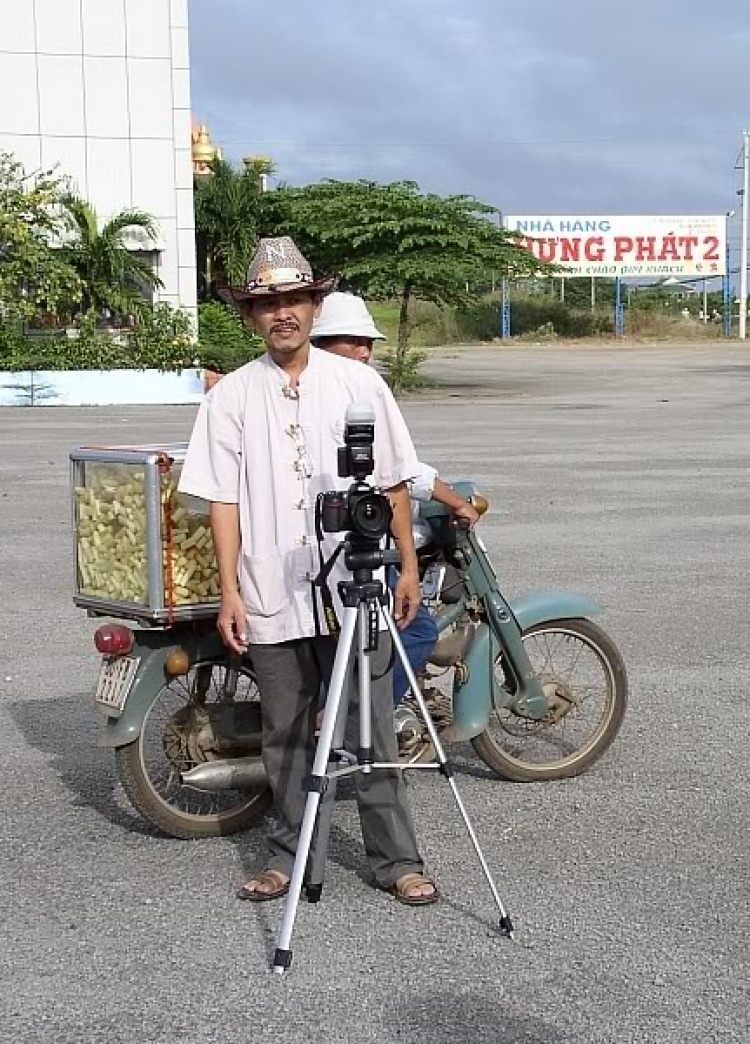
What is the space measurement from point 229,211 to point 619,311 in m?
34.9

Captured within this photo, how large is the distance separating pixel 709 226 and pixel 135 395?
46.0 meters

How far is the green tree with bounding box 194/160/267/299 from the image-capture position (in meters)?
44.5

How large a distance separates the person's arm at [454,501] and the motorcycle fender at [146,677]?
90cm

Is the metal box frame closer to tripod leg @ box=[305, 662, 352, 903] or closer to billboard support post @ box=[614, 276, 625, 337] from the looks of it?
tripod leg @ box=[305, 662, 352, 903]

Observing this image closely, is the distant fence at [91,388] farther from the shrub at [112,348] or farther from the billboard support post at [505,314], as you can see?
the billboard support post at [505,314]

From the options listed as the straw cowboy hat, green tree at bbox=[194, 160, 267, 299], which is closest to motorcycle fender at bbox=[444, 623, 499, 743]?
the straw cowboy hat

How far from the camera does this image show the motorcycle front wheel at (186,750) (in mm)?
5508

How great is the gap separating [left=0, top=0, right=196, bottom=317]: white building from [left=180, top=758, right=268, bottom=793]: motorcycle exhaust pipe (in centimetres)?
3520

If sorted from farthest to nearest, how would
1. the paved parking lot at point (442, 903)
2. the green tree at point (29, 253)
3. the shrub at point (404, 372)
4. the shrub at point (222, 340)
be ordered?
the shrub at point (404, 372) < the shrub at point (222, 340) < the green tree at point (29, 253) < the paved parking lot at point (442, 903)

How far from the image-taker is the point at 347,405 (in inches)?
193

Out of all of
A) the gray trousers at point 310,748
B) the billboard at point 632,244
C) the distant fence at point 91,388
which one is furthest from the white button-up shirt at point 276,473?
the billboard at point 632,244

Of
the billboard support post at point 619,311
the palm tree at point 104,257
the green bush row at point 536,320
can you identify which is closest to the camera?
the palm tree at point 104,257

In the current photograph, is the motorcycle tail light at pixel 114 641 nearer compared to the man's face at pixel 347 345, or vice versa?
the motorcycle tail light at pixel 114 641

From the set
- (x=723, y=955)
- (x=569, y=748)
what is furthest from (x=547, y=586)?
(x=723, y=955)
